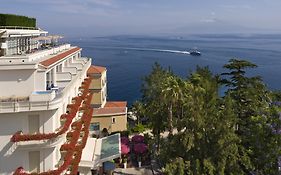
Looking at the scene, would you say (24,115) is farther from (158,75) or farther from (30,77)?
(158,75)

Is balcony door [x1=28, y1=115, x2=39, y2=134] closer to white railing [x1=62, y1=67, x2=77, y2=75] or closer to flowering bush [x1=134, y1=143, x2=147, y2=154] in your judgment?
white railing [x1=62, y1=67, x2=77, y2=75]

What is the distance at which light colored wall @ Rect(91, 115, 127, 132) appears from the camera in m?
47.9

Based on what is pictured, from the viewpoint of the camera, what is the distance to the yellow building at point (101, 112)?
4797 centimetres

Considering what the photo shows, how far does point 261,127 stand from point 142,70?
393 ft

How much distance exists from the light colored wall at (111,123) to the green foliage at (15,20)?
48.7 feet

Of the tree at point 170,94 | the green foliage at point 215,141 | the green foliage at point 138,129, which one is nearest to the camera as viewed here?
the green foliage at point 215,141

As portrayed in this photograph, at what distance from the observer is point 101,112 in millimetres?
48219

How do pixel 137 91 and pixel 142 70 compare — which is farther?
pixel 142 70

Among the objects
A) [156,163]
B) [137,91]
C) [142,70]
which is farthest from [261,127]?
[142,70]

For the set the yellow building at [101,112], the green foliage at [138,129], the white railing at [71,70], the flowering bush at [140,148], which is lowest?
the green foliage at [138,129]

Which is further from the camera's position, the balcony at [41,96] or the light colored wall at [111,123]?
the light colored wall at [111,123]

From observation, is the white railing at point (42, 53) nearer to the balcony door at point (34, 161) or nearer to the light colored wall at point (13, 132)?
the light colored wall at point (13, 132)

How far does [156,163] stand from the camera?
39375 mm

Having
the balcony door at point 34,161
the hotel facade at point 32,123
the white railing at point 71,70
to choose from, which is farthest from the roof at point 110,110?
the balcony door at point 34,161
